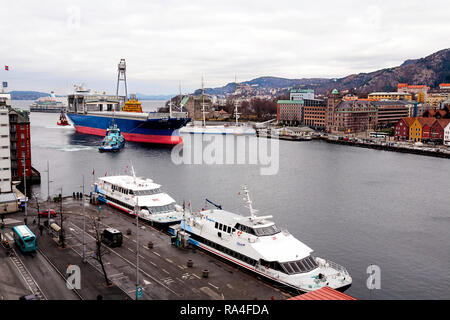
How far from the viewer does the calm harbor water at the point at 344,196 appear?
30.9 metres

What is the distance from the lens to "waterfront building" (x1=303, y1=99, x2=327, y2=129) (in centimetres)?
14950

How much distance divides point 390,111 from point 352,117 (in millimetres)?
24660

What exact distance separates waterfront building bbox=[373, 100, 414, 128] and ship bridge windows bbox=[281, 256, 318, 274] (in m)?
135

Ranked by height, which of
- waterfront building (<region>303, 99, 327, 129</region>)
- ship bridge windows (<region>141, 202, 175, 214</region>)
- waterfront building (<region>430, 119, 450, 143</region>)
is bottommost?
ship bridge windows (<region>141, 202, 175, 214</region>)

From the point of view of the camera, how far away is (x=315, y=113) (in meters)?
153

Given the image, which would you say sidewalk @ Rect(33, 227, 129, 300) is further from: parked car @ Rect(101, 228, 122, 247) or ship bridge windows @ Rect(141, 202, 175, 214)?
ship bridge windows @ Rect(141, 202, 175, 214)

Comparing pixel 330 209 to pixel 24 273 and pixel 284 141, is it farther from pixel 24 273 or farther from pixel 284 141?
pixel 284 141

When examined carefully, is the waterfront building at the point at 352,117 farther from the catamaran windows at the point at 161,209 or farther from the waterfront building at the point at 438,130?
the catamaran windows at the point at 161,209

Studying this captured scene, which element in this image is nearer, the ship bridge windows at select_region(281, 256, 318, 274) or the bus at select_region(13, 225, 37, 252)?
the ship bridge windows at select_region(281, 256, 318, 274)

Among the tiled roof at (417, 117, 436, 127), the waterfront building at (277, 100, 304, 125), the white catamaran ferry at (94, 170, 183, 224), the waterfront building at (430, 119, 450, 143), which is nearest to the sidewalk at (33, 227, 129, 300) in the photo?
the white catamaran ferry at (94, 170, 183, 224)

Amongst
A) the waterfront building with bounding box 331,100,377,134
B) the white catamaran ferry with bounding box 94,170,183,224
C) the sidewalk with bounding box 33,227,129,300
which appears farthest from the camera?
the waterfront building with bounding box 331,100,377,134

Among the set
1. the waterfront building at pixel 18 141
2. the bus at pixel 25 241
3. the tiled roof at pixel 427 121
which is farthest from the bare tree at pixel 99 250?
the tiled roof at pixel 427 121
